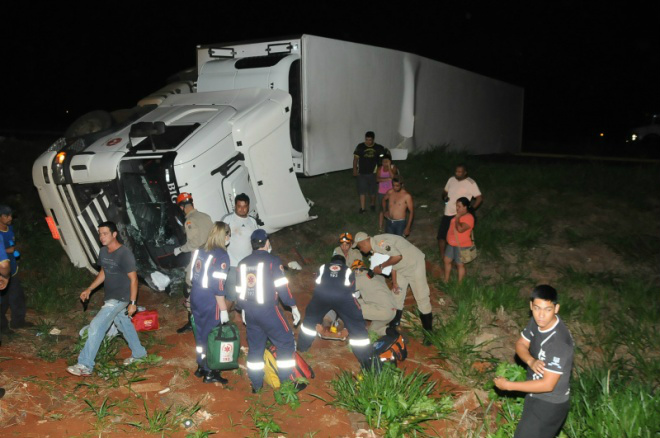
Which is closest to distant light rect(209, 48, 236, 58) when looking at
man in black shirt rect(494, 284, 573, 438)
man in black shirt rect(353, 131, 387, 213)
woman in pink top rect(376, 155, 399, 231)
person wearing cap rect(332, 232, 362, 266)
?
man in black shirt rect(353, 131, 387, 213)

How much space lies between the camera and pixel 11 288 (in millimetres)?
6504

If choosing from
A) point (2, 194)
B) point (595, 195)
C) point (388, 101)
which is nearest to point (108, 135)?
point (388, 101)

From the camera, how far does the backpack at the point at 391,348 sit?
18.9 feet

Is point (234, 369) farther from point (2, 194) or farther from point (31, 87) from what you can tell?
point (31, 87)

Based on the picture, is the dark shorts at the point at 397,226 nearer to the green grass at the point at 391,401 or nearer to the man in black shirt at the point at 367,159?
the man in black shirt at the point at 367,159

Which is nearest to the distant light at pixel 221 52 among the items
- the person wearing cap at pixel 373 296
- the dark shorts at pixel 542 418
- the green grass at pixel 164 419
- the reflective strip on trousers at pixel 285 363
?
the person wearing cap at pixel 373 296

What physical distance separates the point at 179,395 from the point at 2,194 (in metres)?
9.09

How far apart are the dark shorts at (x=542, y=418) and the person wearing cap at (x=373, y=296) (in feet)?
8.11

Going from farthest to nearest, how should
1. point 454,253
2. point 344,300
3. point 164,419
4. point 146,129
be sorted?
point 454,253 → point 146,129 → point 344,300 → point 164,419

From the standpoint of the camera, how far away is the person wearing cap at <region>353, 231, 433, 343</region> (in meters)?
6.18

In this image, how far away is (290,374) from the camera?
17.6 ft

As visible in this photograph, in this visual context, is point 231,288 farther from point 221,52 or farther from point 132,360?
point 221,52

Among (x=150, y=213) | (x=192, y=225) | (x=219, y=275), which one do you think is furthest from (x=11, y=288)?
(x=219, y=275)

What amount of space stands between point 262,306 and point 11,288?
348cm
